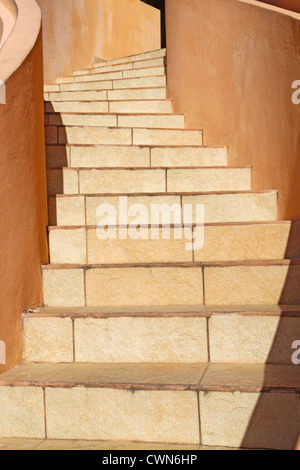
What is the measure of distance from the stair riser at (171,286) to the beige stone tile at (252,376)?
400 millimetres

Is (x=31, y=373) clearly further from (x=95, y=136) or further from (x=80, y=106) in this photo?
(x=80, y=106)

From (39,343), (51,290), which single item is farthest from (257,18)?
(39,343)

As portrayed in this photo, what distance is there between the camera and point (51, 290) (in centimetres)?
273

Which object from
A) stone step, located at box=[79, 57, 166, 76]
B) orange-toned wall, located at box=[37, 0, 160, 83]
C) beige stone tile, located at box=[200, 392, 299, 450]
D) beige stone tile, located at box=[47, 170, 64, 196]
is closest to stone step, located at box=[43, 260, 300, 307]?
beige stone tile, located at box=[200, 392, 299, 450]

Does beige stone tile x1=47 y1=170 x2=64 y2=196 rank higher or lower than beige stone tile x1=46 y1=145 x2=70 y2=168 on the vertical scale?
lower

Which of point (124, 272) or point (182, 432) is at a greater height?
point (124, 272)

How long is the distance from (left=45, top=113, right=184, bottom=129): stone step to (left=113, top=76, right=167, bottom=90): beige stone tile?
874mm

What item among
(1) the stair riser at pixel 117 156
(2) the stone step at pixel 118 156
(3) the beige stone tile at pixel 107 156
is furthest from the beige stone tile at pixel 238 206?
(3) the beige stone tile at pixel 107 156

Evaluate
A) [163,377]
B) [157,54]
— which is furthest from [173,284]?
[157,54]

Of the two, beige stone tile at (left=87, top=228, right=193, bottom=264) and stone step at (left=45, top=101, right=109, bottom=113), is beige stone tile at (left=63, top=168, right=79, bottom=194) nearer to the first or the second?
beige stone tile at (left=87, top=228, right=193, bottom=264)

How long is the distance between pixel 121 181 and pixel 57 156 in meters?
0.56

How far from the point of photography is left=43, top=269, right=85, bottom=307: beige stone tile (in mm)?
2707

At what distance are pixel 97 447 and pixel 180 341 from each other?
0.60m

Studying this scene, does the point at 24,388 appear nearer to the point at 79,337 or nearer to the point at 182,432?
the point at 79,337
